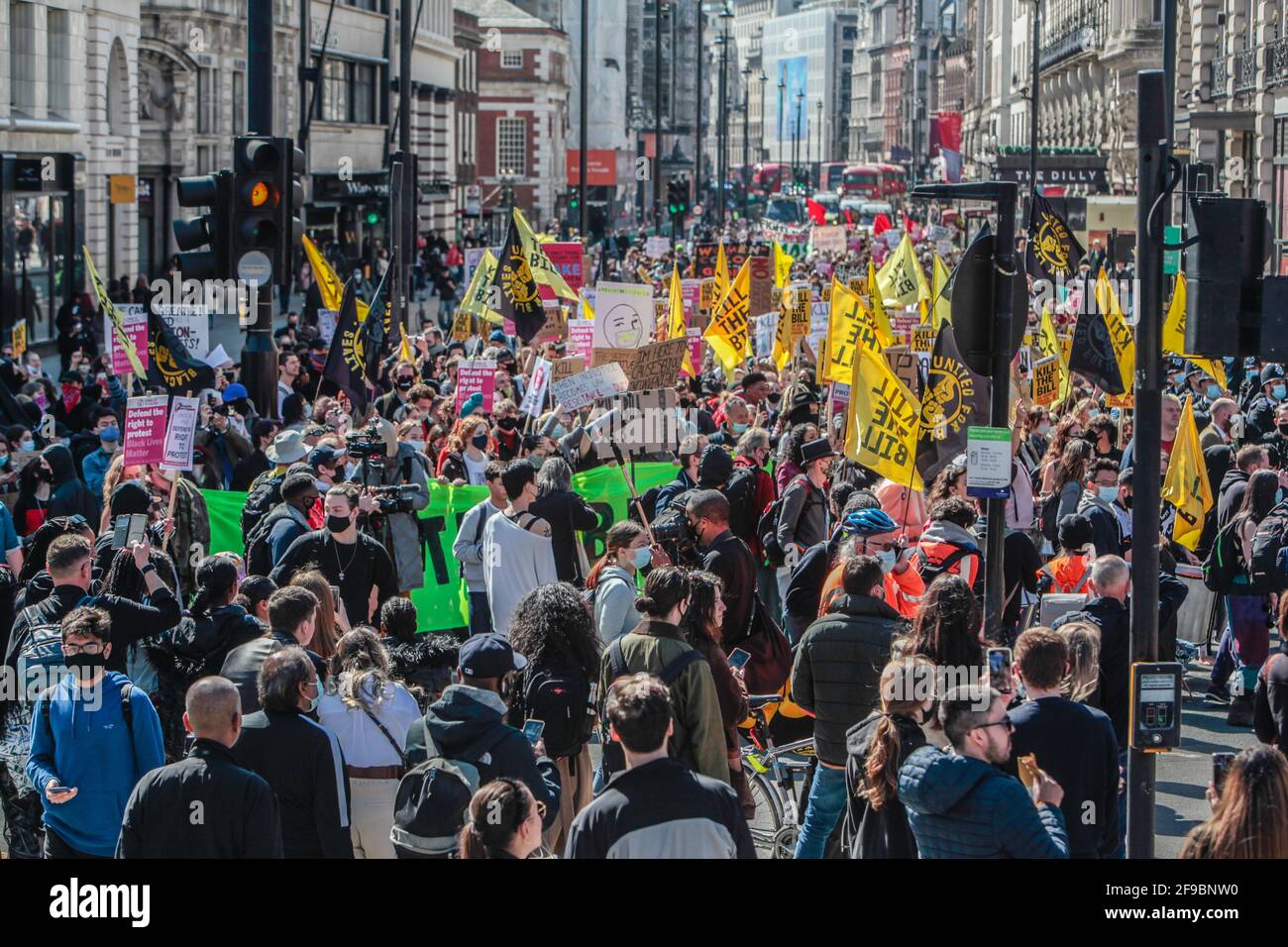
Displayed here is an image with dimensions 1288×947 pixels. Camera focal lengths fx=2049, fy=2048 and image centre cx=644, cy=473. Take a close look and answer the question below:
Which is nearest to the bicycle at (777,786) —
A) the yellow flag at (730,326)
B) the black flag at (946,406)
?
the black flag at (946,406)

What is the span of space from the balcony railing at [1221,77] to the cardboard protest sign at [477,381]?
87.8 feet

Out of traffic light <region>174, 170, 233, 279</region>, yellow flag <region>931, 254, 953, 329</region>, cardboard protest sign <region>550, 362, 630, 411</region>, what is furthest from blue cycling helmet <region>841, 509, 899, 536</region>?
yellow flag <region>931, 254, 953, 329</region>

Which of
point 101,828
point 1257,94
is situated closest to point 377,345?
point 101,828

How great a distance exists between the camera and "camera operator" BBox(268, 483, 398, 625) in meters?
10.6

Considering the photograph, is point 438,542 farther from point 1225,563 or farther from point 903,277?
point 903,277

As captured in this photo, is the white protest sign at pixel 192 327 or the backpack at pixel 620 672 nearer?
the backpack at pixel 620 672

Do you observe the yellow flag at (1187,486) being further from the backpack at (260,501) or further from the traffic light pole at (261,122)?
the traffic light pole at (261,122)

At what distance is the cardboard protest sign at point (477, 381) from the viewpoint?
18.0 m

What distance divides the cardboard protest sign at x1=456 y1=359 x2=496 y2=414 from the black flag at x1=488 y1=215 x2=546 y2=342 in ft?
9.67

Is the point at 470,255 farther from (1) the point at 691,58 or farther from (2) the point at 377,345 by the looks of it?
(1) the point at 691,58

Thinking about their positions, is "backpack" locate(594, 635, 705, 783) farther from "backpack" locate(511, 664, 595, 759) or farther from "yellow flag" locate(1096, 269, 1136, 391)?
"yellow flag" locate(1096, 269, 1136, 391)

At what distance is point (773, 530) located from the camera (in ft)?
41.3

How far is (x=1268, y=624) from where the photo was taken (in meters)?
11.8
